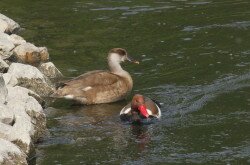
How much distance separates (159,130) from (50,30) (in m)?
9.72

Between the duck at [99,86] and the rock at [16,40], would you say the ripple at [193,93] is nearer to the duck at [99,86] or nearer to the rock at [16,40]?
the duck at [99,86]

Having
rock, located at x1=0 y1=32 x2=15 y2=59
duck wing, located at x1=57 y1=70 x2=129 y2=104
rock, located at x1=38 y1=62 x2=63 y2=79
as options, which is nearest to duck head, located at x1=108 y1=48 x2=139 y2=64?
duck wing, located at x1=57 y1=70 x2=129 y2=104

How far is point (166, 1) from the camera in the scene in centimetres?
2655

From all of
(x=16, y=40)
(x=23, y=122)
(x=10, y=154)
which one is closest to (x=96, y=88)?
(x=23, y=122)

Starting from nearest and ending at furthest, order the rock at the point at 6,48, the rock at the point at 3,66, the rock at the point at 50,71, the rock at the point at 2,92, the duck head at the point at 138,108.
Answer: the rock at the point at 2,92 < the duck head at the point at 138,108 < the rock at the point at 3,66 < the rock at the point at 6,48 < the rock at the point at 50,71

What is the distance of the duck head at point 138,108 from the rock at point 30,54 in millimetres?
5255

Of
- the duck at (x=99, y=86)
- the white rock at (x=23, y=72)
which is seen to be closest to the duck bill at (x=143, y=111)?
the duck at (x=99, y=86)

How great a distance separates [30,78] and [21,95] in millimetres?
2005

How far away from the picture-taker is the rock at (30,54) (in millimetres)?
19688

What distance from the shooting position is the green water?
13180 mm

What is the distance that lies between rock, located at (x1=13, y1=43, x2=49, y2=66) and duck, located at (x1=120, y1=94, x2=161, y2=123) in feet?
16.9

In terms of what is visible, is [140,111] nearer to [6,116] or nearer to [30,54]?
[6,116]

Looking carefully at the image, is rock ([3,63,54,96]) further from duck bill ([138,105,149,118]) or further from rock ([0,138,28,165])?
rock ([0,138,28,165])

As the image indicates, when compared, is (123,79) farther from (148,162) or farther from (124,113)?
(148,162)
